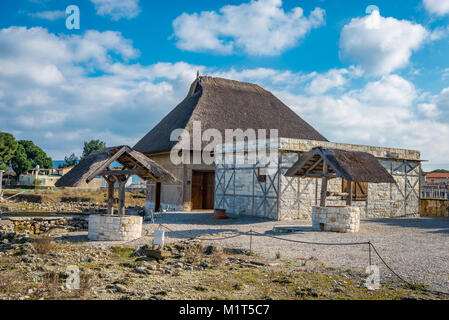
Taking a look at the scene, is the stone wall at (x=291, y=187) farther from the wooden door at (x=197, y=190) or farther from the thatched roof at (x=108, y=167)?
the thatched roof at (x=108, y=167)

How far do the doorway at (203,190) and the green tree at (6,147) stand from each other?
3547cm

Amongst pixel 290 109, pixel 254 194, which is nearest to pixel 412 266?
pixel 254 194

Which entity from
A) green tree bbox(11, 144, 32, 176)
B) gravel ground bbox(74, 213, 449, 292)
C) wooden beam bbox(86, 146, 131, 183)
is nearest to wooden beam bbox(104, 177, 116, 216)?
wooden beam bbox(86, 146, 131, 183)

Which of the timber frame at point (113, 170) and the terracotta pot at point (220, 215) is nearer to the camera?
the timber frame at point (113, 170)

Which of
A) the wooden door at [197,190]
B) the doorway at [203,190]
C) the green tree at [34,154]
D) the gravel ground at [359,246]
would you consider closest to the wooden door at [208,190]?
the doorway at [203,190]

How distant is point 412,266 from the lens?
7598mm

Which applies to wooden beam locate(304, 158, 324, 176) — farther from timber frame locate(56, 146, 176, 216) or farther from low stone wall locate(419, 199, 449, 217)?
low stone wall locate(419, 199, 449, 217)

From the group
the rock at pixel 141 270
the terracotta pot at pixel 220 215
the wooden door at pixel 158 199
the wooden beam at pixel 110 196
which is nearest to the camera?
the rock at pixel 141 270

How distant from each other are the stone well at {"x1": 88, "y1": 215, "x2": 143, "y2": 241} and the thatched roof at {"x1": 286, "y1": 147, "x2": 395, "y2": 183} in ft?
20.9

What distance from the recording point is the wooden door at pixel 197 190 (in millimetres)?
20217

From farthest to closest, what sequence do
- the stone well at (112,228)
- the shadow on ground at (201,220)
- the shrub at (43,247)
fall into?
1. the shadow on ground at (201,220)
2. the stone well at (112,228)
3. the shrub at (43,247)

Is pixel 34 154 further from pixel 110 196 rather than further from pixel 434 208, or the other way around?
pixel 434 208
